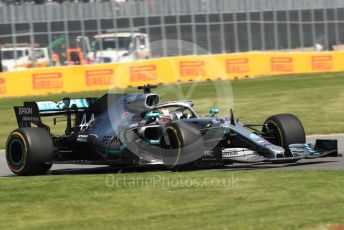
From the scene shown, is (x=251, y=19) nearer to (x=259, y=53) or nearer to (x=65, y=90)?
(x=259, y=53)

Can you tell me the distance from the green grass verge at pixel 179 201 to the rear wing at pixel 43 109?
7.82 ft

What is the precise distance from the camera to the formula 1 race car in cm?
1180

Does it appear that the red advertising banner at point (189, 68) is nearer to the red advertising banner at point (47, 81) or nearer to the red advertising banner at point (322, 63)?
the red advertising banner at point (47, 81)

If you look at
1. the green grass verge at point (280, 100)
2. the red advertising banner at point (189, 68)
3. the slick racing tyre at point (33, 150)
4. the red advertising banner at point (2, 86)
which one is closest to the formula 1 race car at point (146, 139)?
the slick racing tyre at point (33, 150)

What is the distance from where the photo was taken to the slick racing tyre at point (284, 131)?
1248cm

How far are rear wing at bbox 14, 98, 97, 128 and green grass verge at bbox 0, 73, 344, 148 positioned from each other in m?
5.61

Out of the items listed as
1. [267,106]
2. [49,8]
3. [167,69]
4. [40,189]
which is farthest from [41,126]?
[49,8]

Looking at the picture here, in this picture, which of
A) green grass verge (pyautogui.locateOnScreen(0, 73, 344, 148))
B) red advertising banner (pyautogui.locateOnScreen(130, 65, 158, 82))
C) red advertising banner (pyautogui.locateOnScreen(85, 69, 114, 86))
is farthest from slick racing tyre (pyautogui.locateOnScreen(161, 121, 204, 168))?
red advertising banner (pyautogui.locateOnScreen(130, 65, 158, 82))

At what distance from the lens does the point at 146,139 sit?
1230 cm

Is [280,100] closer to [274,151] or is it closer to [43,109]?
[43,109]

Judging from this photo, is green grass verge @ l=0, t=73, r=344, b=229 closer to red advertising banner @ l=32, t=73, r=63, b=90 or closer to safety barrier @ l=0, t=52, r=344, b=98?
safety barrier @ l=0, t=52, r=344, b=98

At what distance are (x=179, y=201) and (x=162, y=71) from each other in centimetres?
2471

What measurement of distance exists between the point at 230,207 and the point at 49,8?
28.1 m

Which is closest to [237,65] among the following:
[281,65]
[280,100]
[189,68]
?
[281,65]
